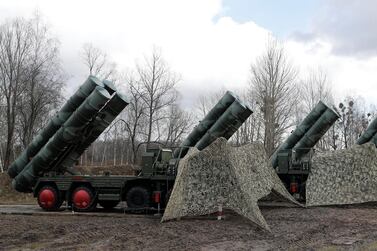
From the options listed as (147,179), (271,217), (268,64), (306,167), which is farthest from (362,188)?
(268,64)

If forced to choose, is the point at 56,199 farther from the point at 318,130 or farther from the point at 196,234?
the point at 318,130

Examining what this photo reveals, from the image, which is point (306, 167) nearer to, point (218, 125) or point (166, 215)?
point (218, 125)

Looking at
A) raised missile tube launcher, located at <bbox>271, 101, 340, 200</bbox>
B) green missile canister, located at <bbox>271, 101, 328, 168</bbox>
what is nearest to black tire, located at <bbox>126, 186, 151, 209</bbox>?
raised missile tube launcher, located at <bbox>271, 101, 340, 200</bbox>

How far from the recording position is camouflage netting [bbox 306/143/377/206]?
1720 centimetres

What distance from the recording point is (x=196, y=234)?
35.2 ft

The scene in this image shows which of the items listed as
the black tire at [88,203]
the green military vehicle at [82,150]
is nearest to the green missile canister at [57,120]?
the green military vehicle at [82,150]

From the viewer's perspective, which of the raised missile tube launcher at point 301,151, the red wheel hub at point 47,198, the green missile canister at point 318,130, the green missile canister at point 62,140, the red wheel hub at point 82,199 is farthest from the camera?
the green missile canister at point 318,130

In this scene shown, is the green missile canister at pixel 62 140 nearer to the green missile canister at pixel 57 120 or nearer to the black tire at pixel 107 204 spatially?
the green missile canister at pixel 57 120

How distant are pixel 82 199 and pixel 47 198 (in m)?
1.37

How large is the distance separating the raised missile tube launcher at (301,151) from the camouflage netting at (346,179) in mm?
1167

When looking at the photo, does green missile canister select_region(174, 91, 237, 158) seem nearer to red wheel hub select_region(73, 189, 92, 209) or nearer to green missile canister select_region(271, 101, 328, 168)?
red wheel hub select_region(73, 189, 92, 209)

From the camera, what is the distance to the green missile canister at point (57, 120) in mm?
15579

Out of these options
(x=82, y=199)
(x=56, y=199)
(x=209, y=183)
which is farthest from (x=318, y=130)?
(x=56, y=199)

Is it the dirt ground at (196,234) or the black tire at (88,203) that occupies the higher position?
the black tire at (88,203)
